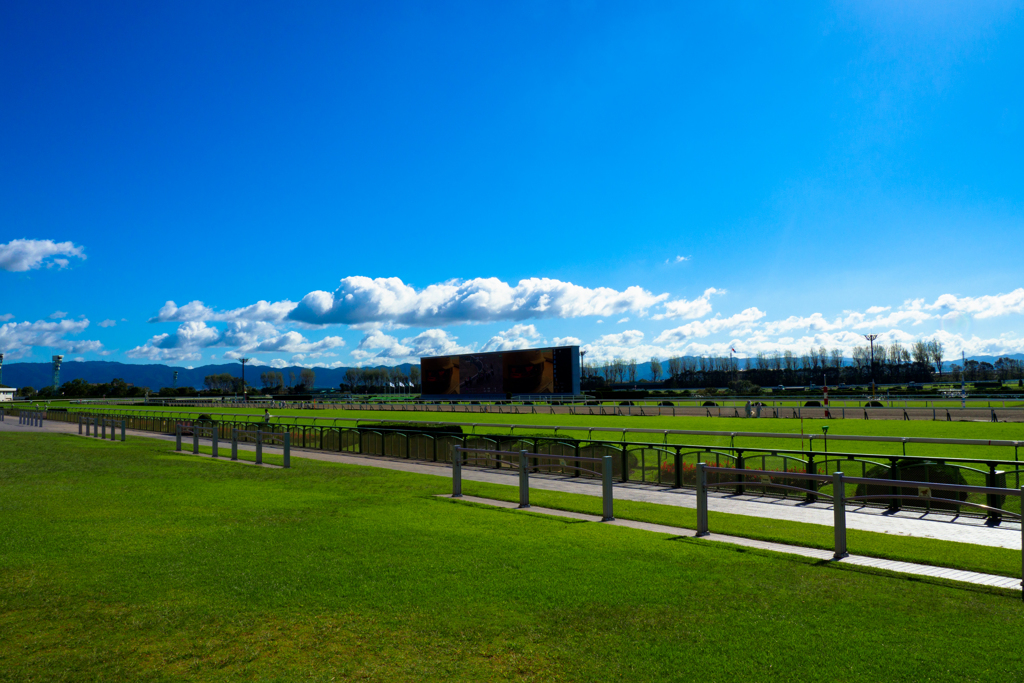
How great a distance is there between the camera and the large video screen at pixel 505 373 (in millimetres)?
80312

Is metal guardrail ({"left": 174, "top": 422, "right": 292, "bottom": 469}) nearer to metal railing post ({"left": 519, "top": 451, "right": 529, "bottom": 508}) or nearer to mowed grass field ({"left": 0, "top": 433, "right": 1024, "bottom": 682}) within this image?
mowed grass field ({"left": 0, "top": 433, "right": 1024, "bottom": 682})

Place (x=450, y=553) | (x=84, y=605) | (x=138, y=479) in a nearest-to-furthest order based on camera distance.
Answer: (x=84, y=605), (x=450, y=553), (x=138, y=479)

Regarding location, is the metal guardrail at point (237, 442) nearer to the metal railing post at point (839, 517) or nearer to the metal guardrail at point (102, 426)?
the metal guardrail at point (102, 426)

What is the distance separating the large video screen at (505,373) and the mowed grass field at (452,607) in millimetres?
70663

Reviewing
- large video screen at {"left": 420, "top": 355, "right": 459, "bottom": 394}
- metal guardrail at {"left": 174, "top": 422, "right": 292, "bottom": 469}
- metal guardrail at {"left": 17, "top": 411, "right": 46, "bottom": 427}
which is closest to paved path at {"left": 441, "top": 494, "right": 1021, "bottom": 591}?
metal guardrail at {"left": 174, "top": 422, "right": 292, "bottom": 469}

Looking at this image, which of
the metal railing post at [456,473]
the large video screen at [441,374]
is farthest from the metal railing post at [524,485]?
the large video screen at [441,374]

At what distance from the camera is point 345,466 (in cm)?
1891

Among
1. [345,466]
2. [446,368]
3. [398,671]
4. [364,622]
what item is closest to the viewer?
[398,671]

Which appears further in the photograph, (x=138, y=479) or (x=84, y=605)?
(x=138, y=479)

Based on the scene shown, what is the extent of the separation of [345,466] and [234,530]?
10.0 m

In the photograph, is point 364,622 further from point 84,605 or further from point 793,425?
point 793,425

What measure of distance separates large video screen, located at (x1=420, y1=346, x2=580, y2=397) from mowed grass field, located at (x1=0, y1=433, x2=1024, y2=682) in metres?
70.7

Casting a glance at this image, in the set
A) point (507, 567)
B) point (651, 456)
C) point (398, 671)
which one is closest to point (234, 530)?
point (507, 567)

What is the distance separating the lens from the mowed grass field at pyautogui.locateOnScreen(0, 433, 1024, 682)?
14.7 ft
